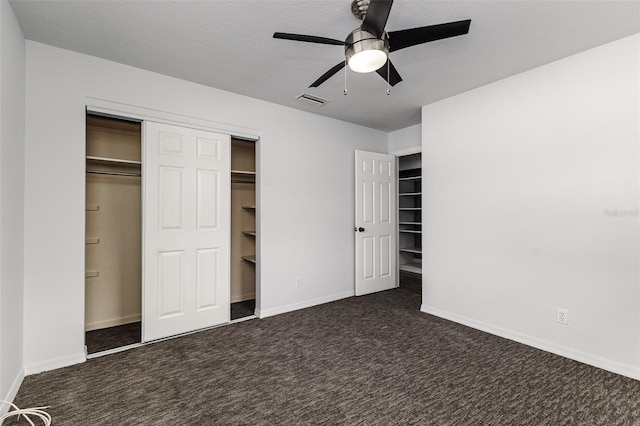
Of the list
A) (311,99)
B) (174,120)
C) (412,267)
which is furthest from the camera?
(412,267)

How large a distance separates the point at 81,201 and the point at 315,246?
2.57 metres

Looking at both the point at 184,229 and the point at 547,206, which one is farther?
the point at 184,229

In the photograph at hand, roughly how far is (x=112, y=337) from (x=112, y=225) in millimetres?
1193

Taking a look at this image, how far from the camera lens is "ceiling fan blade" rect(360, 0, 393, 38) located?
5.23 ft

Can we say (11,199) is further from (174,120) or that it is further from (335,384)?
(335,384)

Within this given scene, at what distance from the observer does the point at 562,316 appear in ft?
8.87

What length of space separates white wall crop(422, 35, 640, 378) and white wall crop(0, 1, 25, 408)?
3.84 meters

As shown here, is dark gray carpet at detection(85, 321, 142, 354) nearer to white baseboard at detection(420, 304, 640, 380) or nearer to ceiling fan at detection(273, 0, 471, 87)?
ceiling fan at detection(273, 0, 471, 87)

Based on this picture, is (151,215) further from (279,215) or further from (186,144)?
(279,215)

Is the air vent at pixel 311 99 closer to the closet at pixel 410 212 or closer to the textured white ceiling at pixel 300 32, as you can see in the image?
the textured white ceiling at pixel 300 32

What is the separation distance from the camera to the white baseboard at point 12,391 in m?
1.90

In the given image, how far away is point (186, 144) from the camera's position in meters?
3.17

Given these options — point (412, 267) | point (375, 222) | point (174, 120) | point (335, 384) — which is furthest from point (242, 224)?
point (412, 267)

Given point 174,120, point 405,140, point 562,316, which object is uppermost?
point 405,140
